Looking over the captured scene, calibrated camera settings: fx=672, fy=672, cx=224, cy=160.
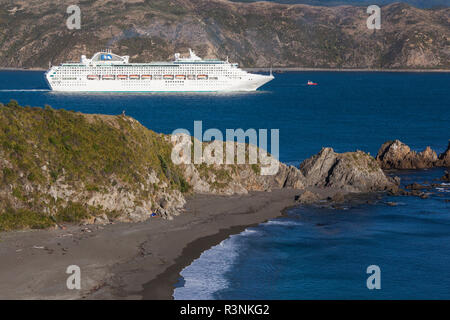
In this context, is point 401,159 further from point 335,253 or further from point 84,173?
point 84,173

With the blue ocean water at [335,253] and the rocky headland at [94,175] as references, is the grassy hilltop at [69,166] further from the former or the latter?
the blue ocean water at [335,253]

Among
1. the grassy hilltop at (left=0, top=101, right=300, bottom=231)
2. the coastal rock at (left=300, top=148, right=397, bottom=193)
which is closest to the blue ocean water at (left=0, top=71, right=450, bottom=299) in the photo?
the coastal rock at (left=300, top=148, right=397, bottom=193)

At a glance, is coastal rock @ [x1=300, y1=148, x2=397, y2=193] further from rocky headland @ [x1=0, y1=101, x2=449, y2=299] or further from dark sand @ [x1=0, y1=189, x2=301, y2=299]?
dark sand @ [x1=0, y1=189, x2=301, y2=299]

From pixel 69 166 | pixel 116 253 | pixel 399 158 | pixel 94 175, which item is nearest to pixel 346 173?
pixel 399 158

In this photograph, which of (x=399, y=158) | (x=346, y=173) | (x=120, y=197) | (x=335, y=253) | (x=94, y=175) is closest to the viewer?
(x=335, y=253)

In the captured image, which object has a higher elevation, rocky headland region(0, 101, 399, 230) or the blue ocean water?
rocky headland region(0, 101, 399, 230)

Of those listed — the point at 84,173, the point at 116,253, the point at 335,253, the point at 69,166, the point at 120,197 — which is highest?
the point at 69,166

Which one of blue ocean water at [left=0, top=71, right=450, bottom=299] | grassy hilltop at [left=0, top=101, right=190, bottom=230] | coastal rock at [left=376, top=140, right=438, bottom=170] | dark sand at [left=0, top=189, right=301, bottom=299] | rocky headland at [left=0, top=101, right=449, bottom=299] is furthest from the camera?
coastal rock at [left=376, top=140, right=438, bottom=170]
